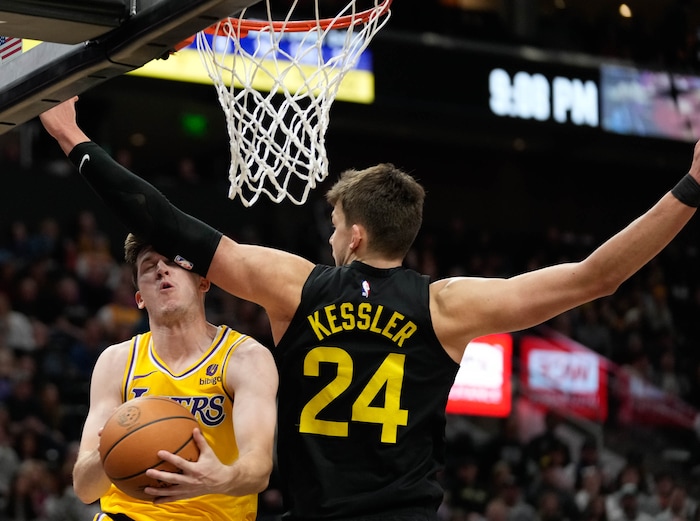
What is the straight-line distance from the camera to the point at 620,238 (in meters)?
3.52

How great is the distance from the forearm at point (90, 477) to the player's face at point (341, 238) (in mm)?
1086

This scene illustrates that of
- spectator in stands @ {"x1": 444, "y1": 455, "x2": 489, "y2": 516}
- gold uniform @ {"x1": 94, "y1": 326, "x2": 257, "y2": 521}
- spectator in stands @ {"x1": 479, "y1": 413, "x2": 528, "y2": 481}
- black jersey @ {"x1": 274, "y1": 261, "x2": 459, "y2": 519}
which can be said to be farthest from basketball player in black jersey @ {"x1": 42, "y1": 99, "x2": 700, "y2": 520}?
spectator in stands @ {"x1": 479, "y1": 413, "x2": 528, "y2": 481}

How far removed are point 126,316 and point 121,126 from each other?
751 cm

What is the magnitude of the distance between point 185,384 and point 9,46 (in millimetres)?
1396

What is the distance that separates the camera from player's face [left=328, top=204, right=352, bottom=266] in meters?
3.92

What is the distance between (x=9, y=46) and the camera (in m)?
4.23

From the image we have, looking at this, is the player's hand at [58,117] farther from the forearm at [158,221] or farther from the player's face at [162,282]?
the player's face at [162,282]

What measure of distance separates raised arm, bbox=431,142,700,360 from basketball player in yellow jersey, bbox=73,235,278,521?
745 millimetres

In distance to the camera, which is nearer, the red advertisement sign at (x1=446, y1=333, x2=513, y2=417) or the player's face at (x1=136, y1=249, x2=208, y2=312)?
the player's face at (x1=136, y1=249, x2=208, y2=312)

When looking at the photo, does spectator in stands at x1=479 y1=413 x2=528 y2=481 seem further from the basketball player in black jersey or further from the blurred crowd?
the basketball player in black jersey

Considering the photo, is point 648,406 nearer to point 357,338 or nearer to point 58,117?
point 357,338

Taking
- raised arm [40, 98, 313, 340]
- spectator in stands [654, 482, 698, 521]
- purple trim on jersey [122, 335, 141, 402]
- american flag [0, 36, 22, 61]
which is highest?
american flag [0, 36, 22, 61]

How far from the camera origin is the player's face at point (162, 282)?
14.4 ft

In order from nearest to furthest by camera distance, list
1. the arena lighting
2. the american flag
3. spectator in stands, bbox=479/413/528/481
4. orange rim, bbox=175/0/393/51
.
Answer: the arena lighting, the american flag, orange rim, bbox=175/0/393/51, spectator in stands, bbox=479/413/528/481
